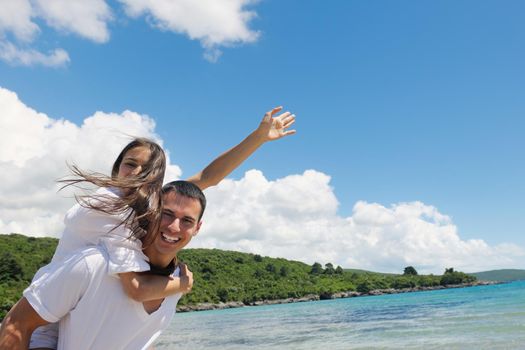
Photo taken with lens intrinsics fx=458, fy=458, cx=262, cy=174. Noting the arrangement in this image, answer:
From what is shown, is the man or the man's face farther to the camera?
the man's face

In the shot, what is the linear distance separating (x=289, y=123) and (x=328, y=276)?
115 m

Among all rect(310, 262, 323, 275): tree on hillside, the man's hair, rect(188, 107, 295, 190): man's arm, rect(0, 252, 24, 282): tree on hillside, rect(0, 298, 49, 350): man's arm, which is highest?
rect(310, 262, 323, 275): tree on hillside

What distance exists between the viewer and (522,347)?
12.2 meters

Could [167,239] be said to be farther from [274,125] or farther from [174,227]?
[274,125]

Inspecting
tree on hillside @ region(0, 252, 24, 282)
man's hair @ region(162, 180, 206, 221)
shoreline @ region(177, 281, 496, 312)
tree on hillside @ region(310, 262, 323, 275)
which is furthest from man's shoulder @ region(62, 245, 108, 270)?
tree on hillside @ region(310, 262, 323, 275)

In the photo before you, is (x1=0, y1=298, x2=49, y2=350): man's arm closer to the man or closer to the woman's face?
the man

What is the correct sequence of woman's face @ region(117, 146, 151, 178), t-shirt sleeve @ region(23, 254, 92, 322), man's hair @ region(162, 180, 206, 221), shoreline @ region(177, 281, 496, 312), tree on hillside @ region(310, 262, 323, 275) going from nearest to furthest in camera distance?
t-shirt sleeve @ region(23, 254, 92, 322)
man's hair @ region(162, 180, 206, 221)
woman's face @ region(117, 146, 151, 178)
shoreline @ region(177, 281, 496, 312)
tree on hillside @ region(310, 262, 323, 275)

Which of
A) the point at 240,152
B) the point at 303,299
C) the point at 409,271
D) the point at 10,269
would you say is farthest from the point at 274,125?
the point at 409,271

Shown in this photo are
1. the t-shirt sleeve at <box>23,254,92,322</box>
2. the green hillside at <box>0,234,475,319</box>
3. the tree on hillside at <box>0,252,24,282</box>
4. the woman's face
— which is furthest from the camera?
the green hillside at <box>0,234,475,319</box>

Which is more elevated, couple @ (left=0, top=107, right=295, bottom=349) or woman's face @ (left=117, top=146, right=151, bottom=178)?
woman's face @ (left=117, top=146, right=151, bottom=178)

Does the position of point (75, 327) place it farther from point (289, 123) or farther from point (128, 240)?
point (289, 123)

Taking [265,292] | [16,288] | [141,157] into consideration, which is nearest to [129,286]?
[141,157]

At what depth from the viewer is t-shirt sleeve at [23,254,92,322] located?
74.3 inches

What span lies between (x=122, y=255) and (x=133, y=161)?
0.77 meters
